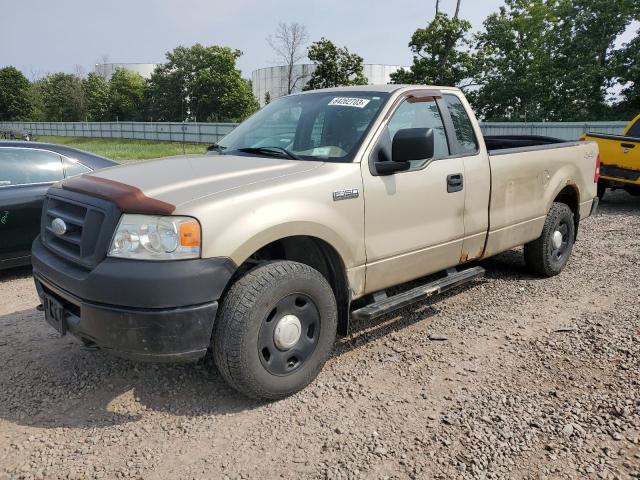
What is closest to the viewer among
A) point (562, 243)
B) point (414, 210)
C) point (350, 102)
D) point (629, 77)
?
point (414, 210)

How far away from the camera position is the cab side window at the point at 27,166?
5.62 meters

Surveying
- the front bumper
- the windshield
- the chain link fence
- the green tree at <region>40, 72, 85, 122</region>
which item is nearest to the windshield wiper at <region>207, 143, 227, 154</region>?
the windshield

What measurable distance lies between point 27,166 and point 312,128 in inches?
144

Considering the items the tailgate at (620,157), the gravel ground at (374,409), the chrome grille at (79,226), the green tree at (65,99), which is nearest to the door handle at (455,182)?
the gravel ground at (374,409)

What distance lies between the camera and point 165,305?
8.61 feet

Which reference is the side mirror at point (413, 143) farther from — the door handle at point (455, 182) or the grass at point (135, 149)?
the grass at point (135, 149)

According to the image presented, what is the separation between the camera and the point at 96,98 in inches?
2544

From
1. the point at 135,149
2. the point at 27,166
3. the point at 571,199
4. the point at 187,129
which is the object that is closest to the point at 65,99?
the point at 187,129

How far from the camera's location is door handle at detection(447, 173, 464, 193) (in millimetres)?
4004

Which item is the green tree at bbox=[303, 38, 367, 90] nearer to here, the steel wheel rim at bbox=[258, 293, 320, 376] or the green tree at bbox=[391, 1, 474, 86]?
the green tree at bbox=[391, 1, 474, 86]

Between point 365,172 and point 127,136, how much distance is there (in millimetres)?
46903

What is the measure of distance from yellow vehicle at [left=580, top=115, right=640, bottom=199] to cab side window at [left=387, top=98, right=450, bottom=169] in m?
6.27

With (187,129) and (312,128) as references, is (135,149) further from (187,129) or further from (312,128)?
(312,128)

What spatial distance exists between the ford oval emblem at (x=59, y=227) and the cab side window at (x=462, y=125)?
2.99 m
